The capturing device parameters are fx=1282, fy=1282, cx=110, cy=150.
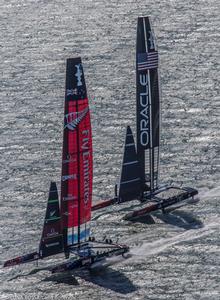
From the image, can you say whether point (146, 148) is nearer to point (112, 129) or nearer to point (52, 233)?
point (52, 233)

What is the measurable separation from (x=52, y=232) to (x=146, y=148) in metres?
14.3

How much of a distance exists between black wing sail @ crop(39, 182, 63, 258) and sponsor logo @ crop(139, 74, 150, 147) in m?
13.8

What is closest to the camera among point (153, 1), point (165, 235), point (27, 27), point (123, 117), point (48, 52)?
point (165, 235)

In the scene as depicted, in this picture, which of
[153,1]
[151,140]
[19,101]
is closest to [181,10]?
[153,1]

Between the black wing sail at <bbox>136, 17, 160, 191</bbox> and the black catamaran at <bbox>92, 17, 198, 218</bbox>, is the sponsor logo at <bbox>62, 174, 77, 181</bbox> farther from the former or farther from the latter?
the black wing sail at <bbox>136, 17, 160, 191</bbox>

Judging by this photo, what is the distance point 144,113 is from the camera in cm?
9356

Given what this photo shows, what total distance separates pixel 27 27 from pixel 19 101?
38.7m

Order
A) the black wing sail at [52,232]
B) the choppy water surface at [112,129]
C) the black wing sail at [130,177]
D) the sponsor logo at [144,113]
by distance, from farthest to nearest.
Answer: the black wing sail at [130,177]
the sponsor logo at [144,113]
the choppy water surface at [112,129]
the black wing sail at [52,232]

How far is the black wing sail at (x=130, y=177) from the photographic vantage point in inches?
3642

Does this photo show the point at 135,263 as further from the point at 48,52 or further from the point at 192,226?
the point at 48,52

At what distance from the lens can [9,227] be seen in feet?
304

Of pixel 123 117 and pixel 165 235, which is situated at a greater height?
pixel 123 117

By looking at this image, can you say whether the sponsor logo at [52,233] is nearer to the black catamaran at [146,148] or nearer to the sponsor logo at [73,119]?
the sponsor logo at [73,119]

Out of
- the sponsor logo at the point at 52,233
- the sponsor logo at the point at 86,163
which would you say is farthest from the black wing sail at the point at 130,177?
the sponsor logo at the point at 52,233
